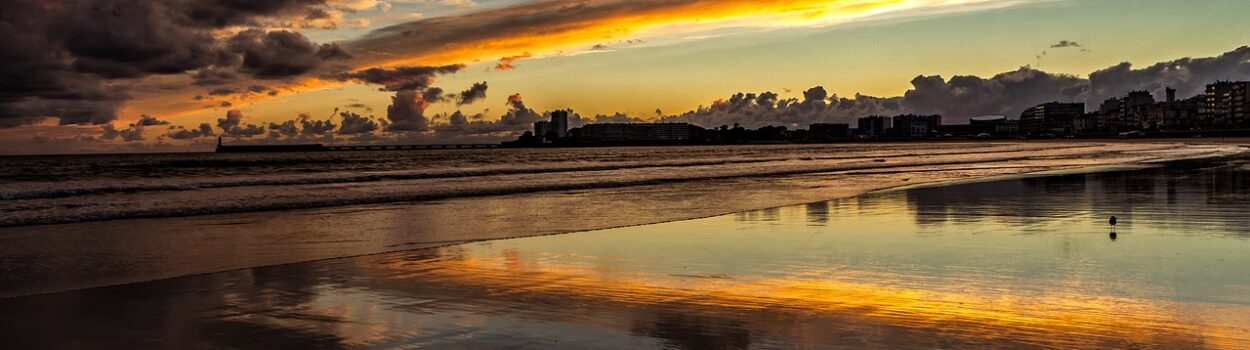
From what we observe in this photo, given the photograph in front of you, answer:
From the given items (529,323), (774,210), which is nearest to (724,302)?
(529,323)

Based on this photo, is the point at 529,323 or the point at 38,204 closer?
the point at 529,323

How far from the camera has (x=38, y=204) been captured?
1079 inches

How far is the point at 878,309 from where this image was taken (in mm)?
8328

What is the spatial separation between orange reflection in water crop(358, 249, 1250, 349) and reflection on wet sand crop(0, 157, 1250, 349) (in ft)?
0.10

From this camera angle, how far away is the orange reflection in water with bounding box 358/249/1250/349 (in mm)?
7047

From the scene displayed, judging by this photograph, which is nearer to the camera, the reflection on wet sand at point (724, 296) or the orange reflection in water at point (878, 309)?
the orange reflection in water at point (878, 309)

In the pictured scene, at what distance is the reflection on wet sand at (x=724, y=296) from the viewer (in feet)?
24.2

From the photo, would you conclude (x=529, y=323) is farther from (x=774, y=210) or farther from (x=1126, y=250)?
(x=774, y=210)

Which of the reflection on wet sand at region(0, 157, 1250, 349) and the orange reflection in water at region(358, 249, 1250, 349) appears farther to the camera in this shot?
the reflection on wet sand at region(0, 157, 1250, 349)

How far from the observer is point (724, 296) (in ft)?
30.3

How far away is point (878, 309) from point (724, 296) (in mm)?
1619

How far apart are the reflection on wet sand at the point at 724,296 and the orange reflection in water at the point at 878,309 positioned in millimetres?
31

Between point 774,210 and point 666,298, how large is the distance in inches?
484

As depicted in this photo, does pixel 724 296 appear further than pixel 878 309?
Yes
